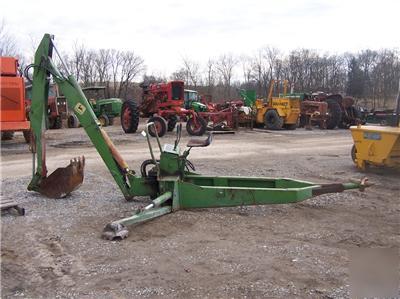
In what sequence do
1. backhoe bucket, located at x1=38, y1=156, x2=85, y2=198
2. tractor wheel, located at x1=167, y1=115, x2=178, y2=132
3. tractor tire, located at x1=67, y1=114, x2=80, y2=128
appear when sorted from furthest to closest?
1. tractor tire, located at x1=67, y1=114, x2=80, y2=128
2. tractor wheel, located at x1=167, y1=115, x2=178, y2=132
3. backhoe bucket, located at x1=38, y1=156, x2=85, y2=198

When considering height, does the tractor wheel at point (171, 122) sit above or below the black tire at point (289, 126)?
above

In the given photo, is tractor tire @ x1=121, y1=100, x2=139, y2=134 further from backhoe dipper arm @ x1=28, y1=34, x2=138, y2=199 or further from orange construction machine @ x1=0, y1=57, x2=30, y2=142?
backhoe dipper arm @ x1=28, y1=34, x2=138, y2=199

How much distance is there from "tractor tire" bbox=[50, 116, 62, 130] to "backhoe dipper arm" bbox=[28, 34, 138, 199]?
1575 cm

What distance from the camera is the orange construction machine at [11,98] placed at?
12.3 metres

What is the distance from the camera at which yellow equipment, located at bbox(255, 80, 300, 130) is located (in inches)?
800

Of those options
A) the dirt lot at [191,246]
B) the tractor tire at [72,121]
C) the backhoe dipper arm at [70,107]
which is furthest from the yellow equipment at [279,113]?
the backhoe dipper arm at [70,107]

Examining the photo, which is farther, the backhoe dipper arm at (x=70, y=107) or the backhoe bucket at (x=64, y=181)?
the backhoe bucket at (x=64, y=181)

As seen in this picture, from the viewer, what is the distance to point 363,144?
8531 mm

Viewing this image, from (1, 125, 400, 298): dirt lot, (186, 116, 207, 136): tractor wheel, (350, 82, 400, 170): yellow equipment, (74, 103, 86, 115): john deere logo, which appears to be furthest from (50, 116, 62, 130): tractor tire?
(74, 103, 86, 115): john deere logo

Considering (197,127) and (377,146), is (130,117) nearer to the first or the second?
(197,127)

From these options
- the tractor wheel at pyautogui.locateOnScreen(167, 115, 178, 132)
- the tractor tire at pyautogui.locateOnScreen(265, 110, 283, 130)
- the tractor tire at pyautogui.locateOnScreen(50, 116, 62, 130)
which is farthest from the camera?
the tractor tire at pyautogui.locateOnScreen(50, 116, 62, 130)

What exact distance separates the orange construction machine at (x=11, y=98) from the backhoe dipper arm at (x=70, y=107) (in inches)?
255

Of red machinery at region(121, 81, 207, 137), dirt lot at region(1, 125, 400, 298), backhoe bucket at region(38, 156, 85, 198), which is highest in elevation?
red machinery at region(121, 81, 207, 137)

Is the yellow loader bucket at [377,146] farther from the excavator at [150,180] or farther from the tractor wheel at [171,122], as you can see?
the tractor wheel at [171,122]
